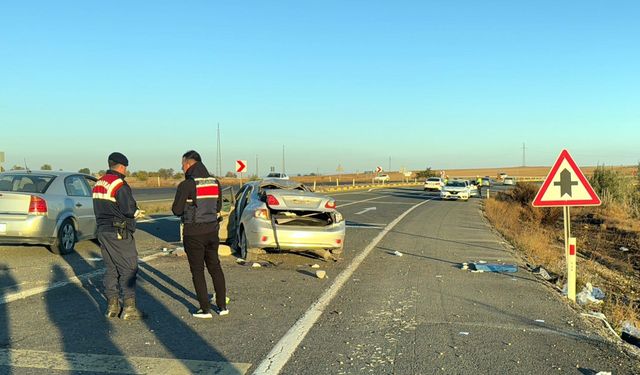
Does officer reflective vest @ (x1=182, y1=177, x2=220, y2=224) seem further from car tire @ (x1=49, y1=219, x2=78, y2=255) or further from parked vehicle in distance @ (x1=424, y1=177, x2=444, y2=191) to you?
parked vehicle in distance @ (x1=424, y1=177, x2=444, y2=191)

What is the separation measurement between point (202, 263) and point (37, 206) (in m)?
5.16

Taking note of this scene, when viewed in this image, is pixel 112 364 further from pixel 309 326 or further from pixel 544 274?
pixel 544 274

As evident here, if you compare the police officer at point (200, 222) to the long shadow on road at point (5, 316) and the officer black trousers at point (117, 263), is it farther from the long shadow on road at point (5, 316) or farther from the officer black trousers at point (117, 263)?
the long shadow on road at point (5, 316)

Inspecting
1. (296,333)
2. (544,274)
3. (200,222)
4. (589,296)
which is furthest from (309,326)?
(544,274)

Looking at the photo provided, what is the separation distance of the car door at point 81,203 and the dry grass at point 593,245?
8.94 meters

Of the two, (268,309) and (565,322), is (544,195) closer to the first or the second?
(565,322)

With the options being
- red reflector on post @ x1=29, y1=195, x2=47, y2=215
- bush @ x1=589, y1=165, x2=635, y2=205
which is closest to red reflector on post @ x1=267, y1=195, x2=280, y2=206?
red reflector on post @ x1=29, y1=195, x2=47, y2=215

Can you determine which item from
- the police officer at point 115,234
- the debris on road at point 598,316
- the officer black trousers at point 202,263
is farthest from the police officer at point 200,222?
the debris on road at point 598,316

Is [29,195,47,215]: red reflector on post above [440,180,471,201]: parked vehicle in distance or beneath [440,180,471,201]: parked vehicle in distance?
above

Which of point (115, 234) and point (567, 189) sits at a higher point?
point (567, 189)

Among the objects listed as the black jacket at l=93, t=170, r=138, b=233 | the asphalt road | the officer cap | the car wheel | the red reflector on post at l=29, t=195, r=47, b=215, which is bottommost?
the asphalt road

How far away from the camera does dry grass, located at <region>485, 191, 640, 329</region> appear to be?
9656mm

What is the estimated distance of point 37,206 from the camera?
10.1 meters

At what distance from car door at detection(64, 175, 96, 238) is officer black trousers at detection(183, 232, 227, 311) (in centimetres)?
544
